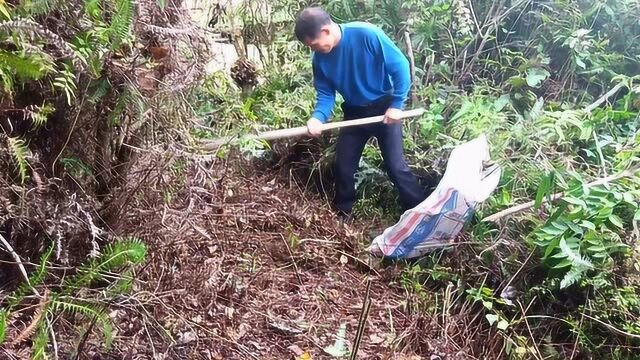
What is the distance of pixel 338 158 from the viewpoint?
145 inches

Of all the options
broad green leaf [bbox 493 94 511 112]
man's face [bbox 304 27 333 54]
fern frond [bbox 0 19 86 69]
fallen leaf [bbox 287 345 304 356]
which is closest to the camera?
fern frond [bbox 0 19 86 69]

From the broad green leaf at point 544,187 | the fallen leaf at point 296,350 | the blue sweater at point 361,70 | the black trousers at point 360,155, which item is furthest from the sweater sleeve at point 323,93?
the fallen leaf at point 296,350

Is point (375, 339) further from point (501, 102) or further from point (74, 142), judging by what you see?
point (501, 102)

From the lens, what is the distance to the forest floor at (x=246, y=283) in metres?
2.50

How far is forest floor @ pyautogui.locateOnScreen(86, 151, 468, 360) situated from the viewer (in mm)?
2504

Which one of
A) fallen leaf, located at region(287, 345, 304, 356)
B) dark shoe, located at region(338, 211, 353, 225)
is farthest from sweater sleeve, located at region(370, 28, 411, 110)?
fallen leaf, located at region(287, 345, 304, 356)

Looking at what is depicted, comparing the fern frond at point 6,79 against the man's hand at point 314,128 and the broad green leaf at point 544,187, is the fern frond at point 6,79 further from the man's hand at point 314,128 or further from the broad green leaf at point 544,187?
the broad green leaf at point 544,187

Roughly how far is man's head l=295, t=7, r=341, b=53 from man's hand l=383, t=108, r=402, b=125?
18.5 inches

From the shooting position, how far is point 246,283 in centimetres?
293

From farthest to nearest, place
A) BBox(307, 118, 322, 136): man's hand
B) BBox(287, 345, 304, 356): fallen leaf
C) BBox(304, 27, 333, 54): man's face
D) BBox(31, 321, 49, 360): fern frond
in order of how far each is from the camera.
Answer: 1. BBox(307, 118, 322, 136): man's hand
2. BBox(304, 27, 333, 54): man's face
3. BBox(287, 345, 304, 356): fallen leaf
4. BBox(31, 321, 49, 360): fern frond

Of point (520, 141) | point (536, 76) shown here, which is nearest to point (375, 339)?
point (520, 141)

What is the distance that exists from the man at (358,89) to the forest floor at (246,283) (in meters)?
0.29

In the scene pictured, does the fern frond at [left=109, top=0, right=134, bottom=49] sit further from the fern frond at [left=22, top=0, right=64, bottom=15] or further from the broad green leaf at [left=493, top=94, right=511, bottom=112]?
the broad green leaf at [left=493, top=94, right=511, bottom=112]

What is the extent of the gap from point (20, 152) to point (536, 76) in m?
3.25
